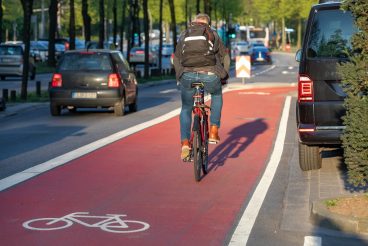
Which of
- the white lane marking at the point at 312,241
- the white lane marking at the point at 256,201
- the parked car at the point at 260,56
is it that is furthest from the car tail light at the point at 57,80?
the parked car at the point at 260,56

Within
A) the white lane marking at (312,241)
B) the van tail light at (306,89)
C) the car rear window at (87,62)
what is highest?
the van tail light at (306,89)

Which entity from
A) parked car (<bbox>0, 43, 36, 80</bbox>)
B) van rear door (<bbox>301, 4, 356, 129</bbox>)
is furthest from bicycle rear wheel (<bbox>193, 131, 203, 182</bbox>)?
parked car (<bbox>0, 43, 36, 80</bbox>)

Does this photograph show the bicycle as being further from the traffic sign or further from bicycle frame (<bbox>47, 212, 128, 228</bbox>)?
the traffic sign

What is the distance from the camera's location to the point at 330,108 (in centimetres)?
1115

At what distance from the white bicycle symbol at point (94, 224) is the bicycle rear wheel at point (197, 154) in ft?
7.24

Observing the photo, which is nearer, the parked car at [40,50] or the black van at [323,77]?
the black van at [323,77]

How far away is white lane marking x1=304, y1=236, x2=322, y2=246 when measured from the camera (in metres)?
7.73

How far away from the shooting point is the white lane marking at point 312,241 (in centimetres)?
773

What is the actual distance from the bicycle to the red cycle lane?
0.24 m

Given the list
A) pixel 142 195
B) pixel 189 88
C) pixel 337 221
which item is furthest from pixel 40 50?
pixel 337 221

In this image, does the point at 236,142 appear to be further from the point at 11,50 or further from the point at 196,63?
the point at 11,50

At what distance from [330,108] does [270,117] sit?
34.3ft

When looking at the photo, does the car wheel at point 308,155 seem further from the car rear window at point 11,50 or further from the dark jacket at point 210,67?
the car rear window at point 11,50

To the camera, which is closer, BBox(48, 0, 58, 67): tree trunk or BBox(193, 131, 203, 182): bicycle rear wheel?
BBox(193, 131, 203, 182): bicycle rear wheel
